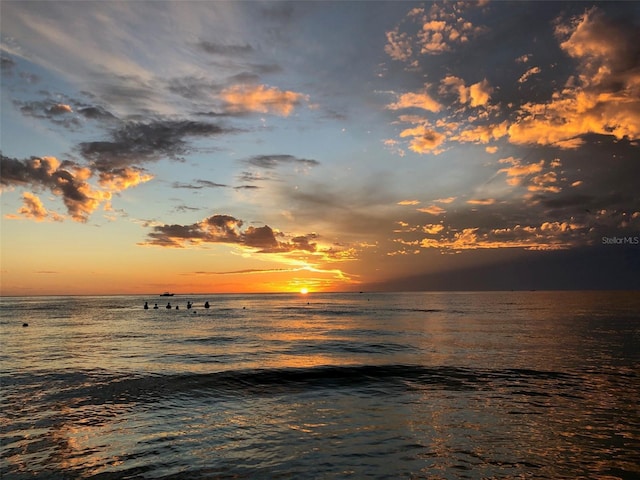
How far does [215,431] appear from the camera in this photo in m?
18.1

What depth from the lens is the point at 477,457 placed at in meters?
15.0

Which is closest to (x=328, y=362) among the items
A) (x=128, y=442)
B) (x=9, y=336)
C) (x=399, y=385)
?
(x=399, y=385)

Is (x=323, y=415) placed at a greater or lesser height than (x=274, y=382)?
greater

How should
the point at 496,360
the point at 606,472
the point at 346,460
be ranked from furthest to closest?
the point at 496,360 < the point at 346,460 < the point at 606,472

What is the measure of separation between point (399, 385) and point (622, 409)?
1229 cm

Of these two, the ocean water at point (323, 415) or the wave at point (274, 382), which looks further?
the wave at point (274, 382)

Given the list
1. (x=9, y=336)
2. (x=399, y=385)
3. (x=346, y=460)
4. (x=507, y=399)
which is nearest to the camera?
(x=346, y=460)

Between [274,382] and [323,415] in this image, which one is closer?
[323,415]

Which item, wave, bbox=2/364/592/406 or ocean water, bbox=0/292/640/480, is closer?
ocean water, bbox=0/292/640/480

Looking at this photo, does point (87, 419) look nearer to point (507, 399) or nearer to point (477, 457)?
point (477, 457)

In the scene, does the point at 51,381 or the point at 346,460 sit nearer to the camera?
the point at 346,460

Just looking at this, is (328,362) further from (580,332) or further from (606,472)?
(580,332)

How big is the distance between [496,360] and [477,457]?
24.7 metres

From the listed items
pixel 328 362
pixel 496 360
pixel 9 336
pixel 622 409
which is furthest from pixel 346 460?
pixel 9 336
